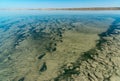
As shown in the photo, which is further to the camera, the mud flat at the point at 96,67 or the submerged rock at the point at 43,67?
the submerged rock at the point at 43,67

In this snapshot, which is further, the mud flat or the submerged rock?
the submerged rock

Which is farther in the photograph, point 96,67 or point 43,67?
point 43,67

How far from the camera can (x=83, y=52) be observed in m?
22.0

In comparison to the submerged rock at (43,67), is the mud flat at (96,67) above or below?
above

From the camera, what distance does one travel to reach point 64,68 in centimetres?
1780

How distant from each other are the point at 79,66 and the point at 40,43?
11619 millimetres

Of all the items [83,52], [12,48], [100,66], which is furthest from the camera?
[12,48]

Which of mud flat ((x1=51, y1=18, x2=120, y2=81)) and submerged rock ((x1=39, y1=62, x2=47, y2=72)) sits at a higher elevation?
mud flat ((x1=51, y1=18, x2=120, y2=81))

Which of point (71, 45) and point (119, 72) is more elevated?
point (119, 72)

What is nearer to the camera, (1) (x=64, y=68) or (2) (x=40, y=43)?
(1) (x=64, y=68)

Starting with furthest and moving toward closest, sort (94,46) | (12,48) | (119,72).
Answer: (12,48) < (94,46) < (119,72)

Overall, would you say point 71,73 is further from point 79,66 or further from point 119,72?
point 119,72

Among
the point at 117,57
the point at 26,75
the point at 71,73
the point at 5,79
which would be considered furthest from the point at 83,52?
the point at 5,79

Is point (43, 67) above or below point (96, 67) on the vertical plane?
below
